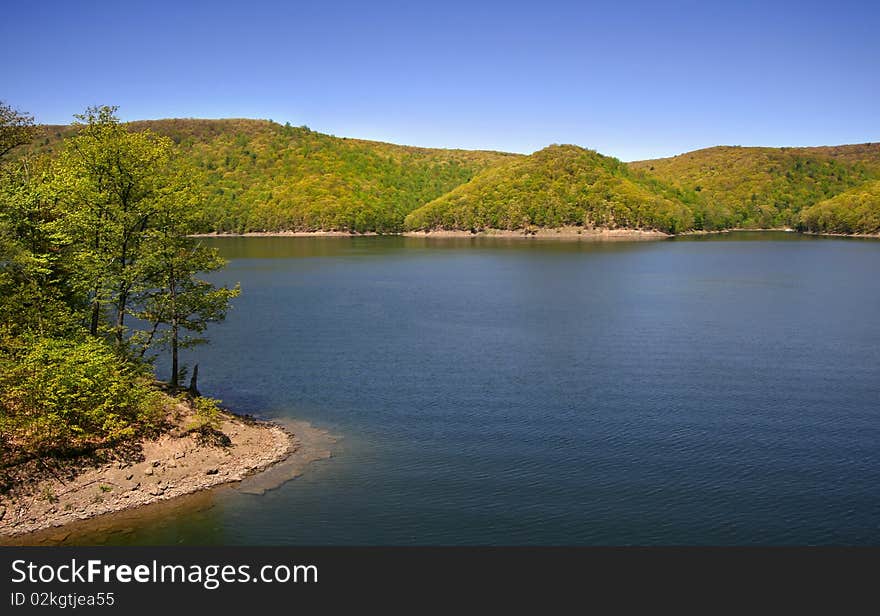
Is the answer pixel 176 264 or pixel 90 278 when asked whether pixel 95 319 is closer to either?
pixel 90 278

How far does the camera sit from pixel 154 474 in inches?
1134

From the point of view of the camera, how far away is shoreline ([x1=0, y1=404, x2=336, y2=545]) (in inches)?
1011

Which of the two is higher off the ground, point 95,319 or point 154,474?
point 95,319

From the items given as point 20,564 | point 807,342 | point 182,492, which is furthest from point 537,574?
point 807,342

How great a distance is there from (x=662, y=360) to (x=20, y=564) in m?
43.7

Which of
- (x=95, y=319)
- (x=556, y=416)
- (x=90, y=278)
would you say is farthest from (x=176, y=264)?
(x=556, y=416)

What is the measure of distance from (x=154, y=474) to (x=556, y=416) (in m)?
21.7

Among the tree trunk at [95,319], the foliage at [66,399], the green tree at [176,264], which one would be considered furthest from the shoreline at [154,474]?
the tree trunk at [95,319]

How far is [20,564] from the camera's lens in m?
22.4

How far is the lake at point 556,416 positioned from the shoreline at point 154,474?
125 cm

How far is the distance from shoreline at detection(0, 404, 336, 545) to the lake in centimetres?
125

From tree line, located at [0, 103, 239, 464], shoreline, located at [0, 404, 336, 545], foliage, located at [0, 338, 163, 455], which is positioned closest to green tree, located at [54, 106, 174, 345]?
tree line, located at [0, 103, 239, 464]

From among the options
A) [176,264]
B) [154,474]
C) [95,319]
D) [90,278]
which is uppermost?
[176,264]

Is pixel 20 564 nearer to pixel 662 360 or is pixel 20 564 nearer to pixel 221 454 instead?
pixel 221 454
